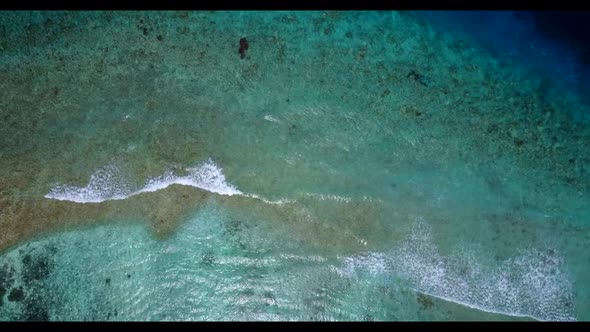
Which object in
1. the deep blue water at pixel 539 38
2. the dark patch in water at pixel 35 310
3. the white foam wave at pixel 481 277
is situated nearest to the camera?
the dark patch in water at pixel 35 310

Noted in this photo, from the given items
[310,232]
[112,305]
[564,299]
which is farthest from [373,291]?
[112,305]

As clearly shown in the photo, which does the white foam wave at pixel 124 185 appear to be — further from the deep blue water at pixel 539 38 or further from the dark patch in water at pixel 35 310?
the deep blue water at pixel 539 38

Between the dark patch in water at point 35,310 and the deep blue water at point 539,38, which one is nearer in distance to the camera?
the dark patch in water at point 35,310

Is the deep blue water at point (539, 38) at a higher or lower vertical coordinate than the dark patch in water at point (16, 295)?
higher

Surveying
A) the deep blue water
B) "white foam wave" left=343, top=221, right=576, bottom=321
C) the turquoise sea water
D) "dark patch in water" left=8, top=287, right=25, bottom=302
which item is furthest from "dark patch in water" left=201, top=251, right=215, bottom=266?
the deep blue water

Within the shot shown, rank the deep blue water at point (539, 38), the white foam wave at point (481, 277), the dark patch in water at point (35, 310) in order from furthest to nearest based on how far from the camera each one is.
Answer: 1. the deep blue water at point (539, 38)
2. the white foam wave at point (481, 277)
3. the dark patch in water at point (35, 310)

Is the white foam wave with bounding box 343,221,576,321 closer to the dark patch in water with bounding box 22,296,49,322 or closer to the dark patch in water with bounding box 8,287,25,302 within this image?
the dark patch in water with bounding box 22,296,49,322

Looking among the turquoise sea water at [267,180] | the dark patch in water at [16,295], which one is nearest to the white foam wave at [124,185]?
the turquoise sea water at [267,180]

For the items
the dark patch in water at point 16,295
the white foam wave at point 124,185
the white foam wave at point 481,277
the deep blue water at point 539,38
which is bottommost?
the dark patch in water at point 16,295

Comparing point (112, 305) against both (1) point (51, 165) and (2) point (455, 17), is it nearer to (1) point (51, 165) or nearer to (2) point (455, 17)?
(1) point (51, 165)
